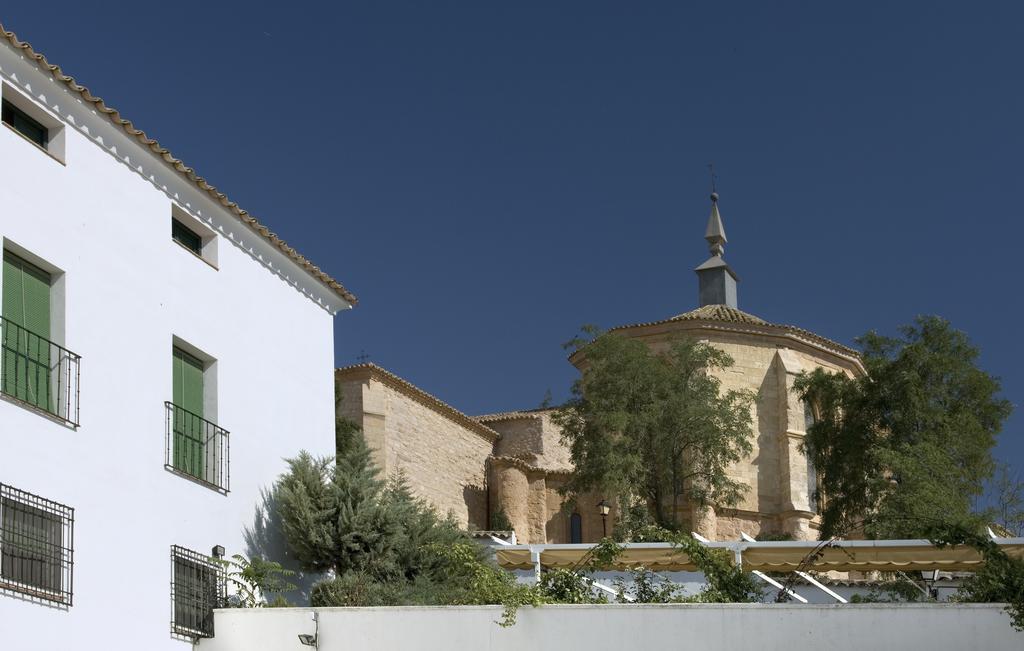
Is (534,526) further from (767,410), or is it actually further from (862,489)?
(862,489)

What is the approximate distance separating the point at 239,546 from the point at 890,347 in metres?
23.4

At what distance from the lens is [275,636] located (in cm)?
1875

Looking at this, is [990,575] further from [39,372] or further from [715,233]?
[715,233]

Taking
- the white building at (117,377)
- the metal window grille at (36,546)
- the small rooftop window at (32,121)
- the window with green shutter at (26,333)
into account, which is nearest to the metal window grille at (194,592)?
the white building at (117,377)

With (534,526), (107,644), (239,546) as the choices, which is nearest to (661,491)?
(534,526)

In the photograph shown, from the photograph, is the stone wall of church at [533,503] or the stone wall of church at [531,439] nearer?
the stone wall of church at [533,503]

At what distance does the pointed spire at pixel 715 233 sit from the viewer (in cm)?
6378

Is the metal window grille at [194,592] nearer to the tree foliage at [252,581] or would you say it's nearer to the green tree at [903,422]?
the tree foliage at [252,581]

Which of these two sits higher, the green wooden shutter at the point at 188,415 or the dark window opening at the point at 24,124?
the dark window opening at the point at 24,124

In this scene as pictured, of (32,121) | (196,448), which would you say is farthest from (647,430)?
(32,121)

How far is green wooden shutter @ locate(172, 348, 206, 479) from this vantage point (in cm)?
1927

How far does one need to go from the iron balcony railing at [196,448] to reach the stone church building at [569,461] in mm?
25400

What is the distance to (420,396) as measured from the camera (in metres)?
49.7

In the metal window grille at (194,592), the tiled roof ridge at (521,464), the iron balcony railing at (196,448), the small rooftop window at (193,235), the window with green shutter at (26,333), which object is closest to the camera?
the window with green shutter at (26,333)
